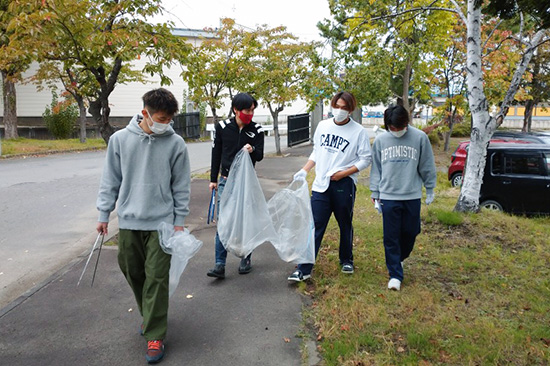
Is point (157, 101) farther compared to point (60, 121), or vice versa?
point (60, 121)

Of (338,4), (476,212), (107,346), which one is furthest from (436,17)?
(107,346)

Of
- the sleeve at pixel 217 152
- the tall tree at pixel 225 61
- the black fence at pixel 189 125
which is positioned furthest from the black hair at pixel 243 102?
the black fence at pixel 189 125

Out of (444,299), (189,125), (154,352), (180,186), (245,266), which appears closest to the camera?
(154,352)

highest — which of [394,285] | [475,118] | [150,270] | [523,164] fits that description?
[475,118]

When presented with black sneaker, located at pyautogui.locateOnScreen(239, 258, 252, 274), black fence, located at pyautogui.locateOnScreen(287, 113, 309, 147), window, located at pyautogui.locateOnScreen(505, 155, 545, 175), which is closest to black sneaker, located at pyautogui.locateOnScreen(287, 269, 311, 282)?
black sneaker, located at pyautogui.locateOnScreen(239, 258, 252, 274)

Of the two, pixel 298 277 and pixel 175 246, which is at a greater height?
pixel 175 246

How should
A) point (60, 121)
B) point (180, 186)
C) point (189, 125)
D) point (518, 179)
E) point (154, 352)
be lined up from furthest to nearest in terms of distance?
point (189, 125), point (60, 121), point (518, 179), point (180, 186), point (154, 352)

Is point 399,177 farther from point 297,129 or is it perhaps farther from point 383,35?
point 297,129

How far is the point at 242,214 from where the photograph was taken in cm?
461

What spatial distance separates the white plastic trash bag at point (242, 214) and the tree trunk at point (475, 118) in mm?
3691

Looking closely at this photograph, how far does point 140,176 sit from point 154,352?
3.93 ft

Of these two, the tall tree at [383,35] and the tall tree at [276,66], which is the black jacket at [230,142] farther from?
the tall tree at [276,66]

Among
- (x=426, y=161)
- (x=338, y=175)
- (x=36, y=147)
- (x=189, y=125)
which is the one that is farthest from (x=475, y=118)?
(x=189, y=125)

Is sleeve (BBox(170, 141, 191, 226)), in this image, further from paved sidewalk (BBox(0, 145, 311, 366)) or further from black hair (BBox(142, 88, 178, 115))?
paved sidewalk (BBox(0, 145, 311, 366))
